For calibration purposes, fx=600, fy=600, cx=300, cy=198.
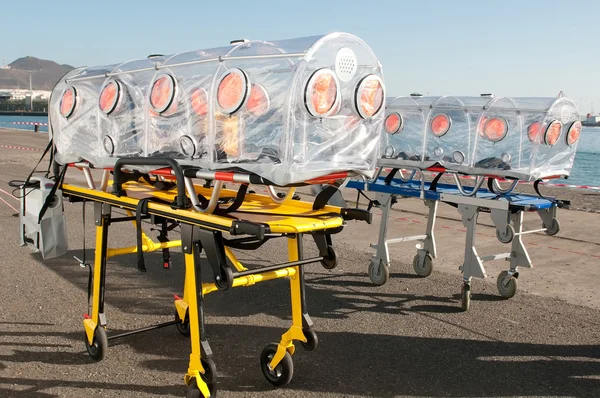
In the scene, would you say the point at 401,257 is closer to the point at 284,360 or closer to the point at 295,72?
the point at 284,360

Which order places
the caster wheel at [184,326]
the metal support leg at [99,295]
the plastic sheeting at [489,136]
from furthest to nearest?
the plastic sheeting at [489,136] < the caster wheel at [184,326] < the metal support leg at [99,295]

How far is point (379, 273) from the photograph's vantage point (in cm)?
766

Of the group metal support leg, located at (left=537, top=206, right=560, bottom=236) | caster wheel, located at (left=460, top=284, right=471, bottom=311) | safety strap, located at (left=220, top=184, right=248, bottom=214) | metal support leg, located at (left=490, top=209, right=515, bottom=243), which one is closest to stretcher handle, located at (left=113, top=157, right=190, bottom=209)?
safety strap, located at (left=220, top=184, right=248, bottom=214)

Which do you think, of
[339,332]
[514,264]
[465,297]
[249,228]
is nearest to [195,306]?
[249,228]

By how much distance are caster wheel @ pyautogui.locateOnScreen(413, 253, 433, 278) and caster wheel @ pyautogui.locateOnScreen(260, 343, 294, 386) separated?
376cm

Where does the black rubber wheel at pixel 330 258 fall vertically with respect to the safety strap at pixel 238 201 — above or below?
below

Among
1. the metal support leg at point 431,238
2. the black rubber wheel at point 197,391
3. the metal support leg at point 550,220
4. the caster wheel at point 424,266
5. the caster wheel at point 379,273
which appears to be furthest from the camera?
the metal support leg at point 431,238

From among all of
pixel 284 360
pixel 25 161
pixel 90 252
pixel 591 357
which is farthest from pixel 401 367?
pixel 25 161

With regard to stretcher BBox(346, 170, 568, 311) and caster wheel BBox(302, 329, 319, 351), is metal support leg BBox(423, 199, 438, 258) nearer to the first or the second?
stretcher BBox(346, 170, 568, 311)

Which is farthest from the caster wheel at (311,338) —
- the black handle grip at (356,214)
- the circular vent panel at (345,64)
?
the circular vent panel at (345,64)

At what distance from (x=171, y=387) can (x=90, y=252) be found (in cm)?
497

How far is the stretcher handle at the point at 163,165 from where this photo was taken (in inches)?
159

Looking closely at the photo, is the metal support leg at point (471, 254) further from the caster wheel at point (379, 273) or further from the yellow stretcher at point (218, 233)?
the yellow stretcher at point (218, 233)

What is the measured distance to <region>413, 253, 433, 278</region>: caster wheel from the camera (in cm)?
800
